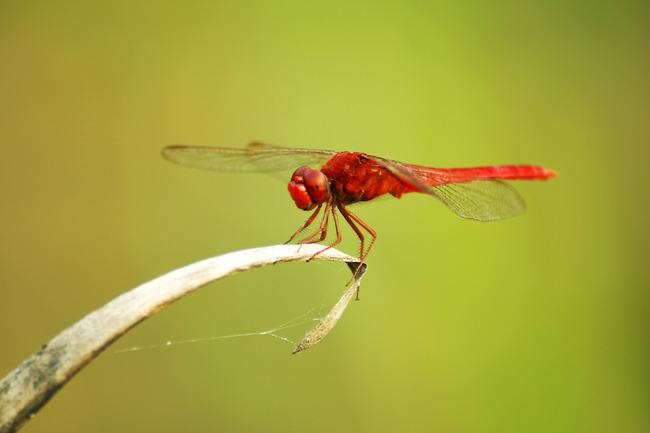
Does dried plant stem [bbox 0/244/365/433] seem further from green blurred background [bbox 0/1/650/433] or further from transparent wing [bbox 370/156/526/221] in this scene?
green blurred background [bbox 0/1/650/433]

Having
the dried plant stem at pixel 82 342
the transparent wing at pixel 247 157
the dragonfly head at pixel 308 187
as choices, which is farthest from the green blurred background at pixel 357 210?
the dried plant stem at pixel 82 342

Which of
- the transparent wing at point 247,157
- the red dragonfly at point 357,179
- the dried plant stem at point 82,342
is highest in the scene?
the transparent wing at point 247,157

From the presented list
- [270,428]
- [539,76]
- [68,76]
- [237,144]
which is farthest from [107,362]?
[539,76]

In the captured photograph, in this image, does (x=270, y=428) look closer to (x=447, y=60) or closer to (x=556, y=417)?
(x=556, y=417)

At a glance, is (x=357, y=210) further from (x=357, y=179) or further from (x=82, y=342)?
(x=82, y=342)

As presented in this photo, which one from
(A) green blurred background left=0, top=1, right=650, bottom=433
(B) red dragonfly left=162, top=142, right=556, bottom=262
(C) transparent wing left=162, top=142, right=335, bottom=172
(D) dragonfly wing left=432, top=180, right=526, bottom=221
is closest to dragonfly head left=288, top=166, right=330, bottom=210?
(B) red dragonfly left=162, top=142, right=556, bottom=262

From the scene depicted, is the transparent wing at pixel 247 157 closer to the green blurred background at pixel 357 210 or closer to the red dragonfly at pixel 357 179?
the red dragonfly at pixel 357 179
